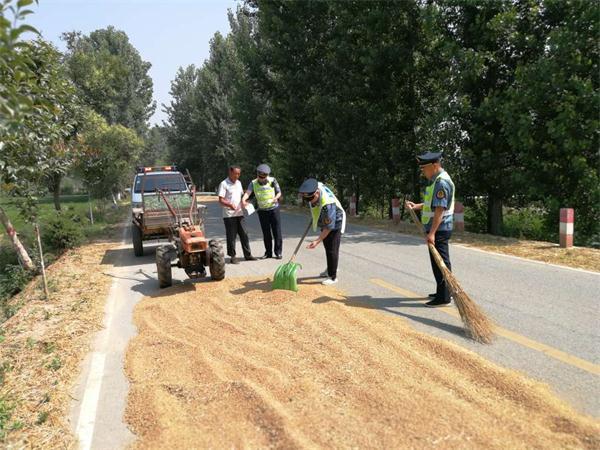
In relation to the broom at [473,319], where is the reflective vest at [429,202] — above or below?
above

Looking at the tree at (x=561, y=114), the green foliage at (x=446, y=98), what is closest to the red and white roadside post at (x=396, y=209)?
the green foliage at (x=446, y=98)

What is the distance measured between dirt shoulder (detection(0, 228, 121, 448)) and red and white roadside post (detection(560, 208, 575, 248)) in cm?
892

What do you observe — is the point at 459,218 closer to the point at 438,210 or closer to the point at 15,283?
the point at 438,210

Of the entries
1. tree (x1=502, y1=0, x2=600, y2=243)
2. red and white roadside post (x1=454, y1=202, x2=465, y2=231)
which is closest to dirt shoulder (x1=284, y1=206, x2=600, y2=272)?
red and white roadside post (x1=454, y1=202, x2=465, y2=231)

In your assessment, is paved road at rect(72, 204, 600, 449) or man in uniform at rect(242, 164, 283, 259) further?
man in uniform at rect(242, 164, 283, 259)

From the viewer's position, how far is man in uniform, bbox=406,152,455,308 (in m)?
5.85

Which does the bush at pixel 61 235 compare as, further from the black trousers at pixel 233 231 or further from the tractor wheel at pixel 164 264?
the tractor wheel at pixel 164 264

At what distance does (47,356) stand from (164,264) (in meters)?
2.60

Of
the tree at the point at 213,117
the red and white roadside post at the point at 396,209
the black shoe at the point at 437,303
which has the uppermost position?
the tree at the point at 213,117

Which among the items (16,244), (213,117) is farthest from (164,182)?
(213,117)

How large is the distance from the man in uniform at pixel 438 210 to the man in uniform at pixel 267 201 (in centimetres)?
392

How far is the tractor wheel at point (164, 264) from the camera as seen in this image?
750 centimetres

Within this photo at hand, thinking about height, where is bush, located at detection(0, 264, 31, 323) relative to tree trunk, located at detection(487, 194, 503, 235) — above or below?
below

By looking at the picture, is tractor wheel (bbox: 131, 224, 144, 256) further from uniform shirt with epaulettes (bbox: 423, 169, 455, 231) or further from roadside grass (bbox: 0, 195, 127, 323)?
uniform shirt with epaulettes (bbox: 423, 169, 455, 231)
